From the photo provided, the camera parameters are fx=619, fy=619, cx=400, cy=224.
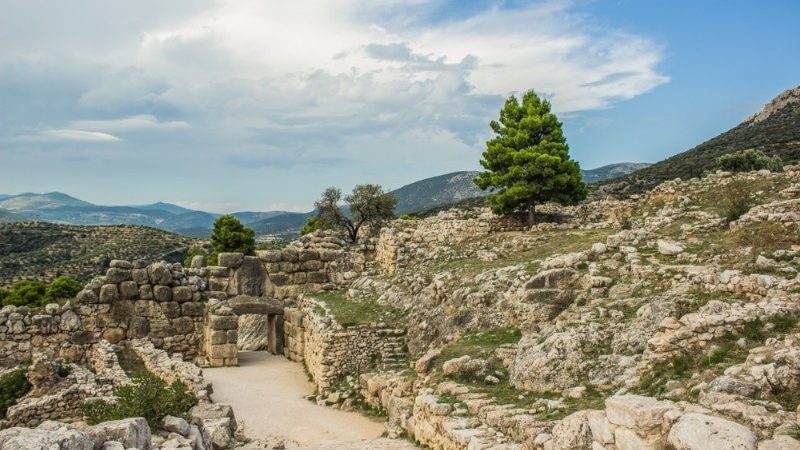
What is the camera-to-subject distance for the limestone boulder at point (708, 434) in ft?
15.4

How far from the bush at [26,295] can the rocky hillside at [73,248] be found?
13.4 meters

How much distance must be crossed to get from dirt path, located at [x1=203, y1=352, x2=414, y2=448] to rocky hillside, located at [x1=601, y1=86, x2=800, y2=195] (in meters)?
28.8

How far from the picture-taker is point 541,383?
28.8ft

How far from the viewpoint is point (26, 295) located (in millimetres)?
33406

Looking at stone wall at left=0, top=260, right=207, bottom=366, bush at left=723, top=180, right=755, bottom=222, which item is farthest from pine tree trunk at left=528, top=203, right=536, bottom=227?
stone wall at left=0, top=260, right=207, bottom=366

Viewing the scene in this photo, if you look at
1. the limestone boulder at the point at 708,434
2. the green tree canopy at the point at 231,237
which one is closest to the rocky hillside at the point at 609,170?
the green tree canopy at the point at 231,237

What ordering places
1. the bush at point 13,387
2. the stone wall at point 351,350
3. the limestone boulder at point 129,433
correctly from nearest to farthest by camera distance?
the limestone boulder at point 129,433 < the bush at point 13,387 < the stone wall at point 351,350

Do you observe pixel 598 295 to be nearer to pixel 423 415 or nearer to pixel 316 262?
pixel 423 415

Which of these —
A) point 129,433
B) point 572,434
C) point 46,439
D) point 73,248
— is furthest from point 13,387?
point 73,248

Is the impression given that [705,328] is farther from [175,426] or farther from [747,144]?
[747,144]

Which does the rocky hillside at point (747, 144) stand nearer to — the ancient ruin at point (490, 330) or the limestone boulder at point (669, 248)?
the ancient ruin at point (490, 330)

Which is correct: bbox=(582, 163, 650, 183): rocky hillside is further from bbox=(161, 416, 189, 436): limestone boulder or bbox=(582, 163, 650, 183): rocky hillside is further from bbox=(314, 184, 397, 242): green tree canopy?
bbox=(161, 416, 189, 436): limestone boulder

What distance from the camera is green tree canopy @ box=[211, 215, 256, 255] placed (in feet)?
136

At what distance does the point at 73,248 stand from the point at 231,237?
1023 inches
